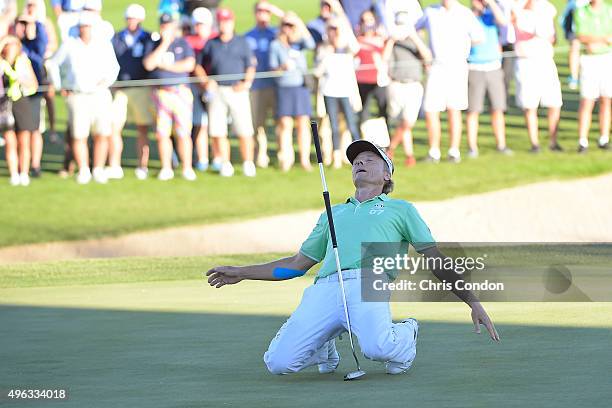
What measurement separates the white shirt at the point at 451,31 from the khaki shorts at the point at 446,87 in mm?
149

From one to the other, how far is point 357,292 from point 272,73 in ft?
39.8

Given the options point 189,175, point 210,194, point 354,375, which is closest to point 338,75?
point 210,194

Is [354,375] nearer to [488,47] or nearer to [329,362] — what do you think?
[329,362]

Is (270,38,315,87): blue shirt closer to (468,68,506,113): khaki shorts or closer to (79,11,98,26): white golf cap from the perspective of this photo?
(468,68,506,113): khaki shorts

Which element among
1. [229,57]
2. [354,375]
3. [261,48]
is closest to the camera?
[354,375]

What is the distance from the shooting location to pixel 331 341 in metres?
7.35

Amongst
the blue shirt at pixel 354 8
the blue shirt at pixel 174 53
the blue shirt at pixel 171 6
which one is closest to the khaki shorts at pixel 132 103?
the blue shirt at pixel 174 53

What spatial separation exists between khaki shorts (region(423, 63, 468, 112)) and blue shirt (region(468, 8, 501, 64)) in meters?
0.19

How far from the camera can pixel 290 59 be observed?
1903cm

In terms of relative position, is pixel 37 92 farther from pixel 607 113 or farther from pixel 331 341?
pixel 331 341

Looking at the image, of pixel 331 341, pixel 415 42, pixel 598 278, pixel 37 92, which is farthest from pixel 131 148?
pixel 331 341

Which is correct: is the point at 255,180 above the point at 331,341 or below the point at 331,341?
below

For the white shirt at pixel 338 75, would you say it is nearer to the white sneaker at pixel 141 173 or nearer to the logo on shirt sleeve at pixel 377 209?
the white sneaker at pixel 141 173

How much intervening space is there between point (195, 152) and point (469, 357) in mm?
13161
